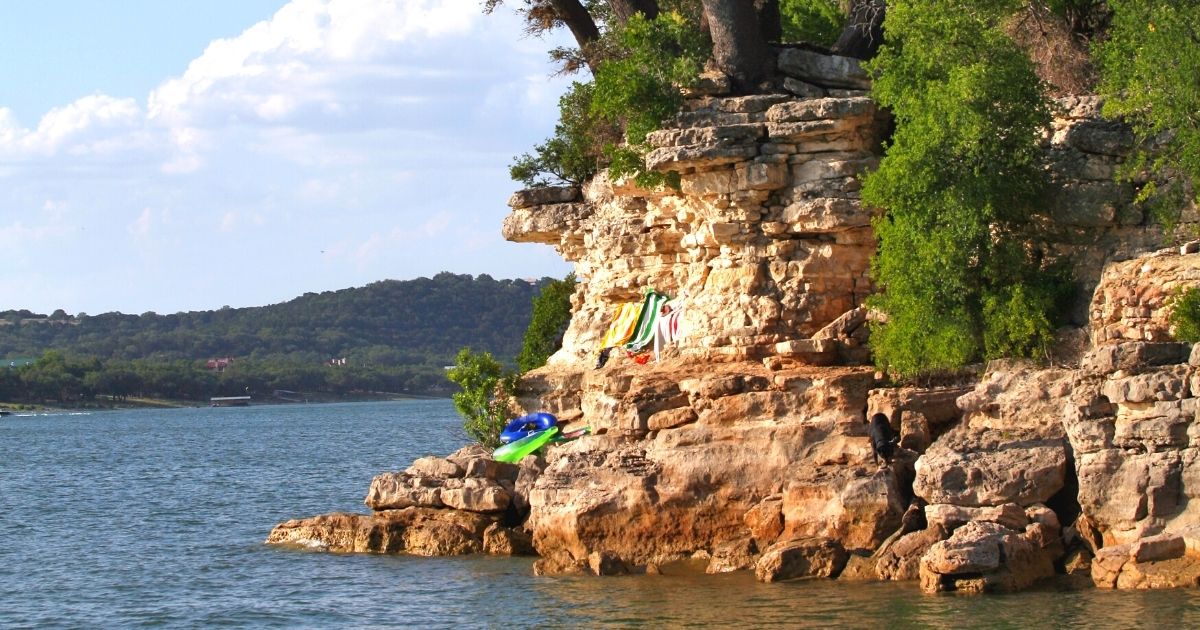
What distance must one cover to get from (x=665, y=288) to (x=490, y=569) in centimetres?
714

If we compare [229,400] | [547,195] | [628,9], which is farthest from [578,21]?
[229,400]

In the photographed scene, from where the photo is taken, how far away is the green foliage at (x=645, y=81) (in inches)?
1014

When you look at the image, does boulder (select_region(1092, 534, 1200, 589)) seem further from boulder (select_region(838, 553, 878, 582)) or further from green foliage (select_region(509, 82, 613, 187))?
green foliage (select_region(509, 82, 613, 187))

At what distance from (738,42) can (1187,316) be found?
9495 millimetres

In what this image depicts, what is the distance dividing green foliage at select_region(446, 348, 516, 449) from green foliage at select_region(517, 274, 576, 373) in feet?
14.1

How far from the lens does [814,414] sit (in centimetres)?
2258

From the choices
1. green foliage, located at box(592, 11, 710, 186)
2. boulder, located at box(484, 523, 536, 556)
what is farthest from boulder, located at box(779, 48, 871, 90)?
boulder, located at box(484, 523, 536, 556)

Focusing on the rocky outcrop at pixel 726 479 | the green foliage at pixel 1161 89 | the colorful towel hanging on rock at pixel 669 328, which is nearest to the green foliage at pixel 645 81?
the colorful towel hanging on rock at pixel 669 328

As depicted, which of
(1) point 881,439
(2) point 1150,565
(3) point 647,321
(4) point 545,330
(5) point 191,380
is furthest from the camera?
(5) point 191,380

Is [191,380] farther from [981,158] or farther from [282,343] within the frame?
[981,158]

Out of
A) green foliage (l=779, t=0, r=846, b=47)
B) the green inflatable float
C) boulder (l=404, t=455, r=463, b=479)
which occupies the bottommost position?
boulder (l=404, t=455, r=463, b=479)

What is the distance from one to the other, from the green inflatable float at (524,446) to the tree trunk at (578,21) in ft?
25.3

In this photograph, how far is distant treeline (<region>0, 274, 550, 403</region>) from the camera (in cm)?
13325

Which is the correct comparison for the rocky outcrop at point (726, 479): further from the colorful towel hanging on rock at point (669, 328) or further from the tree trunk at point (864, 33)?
the tree trunk at point (864, 33)
